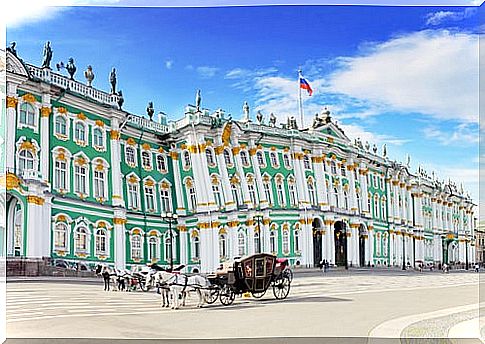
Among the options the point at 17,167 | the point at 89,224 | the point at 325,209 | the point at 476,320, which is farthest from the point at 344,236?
the point at 17,167

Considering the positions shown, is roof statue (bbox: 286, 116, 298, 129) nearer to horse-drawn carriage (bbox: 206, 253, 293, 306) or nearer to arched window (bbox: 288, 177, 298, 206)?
arched window (bbox: 288, 177, 298, 206)

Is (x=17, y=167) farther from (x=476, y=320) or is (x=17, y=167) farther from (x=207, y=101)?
→ (x=476, y=320)

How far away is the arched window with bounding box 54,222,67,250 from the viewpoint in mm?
12172

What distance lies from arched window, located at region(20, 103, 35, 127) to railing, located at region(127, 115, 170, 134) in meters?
1.61

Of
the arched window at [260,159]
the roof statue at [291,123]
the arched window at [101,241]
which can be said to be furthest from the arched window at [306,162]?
the arched window at [101,241]

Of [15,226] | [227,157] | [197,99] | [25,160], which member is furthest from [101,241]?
[197,99]

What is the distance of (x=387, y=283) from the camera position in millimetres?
13258

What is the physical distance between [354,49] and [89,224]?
538 centimetres

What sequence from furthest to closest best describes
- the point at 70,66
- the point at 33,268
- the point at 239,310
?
1. the point at 70,66
2. the point at 239,310
3. the point at 33,268

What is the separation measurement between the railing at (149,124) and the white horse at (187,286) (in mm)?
2557

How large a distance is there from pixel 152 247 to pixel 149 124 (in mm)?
2128

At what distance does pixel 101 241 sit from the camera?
1262 centimetres

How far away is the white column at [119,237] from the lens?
12.6 m

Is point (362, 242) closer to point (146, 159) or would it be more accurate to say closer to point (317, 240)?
point (317, 240)
